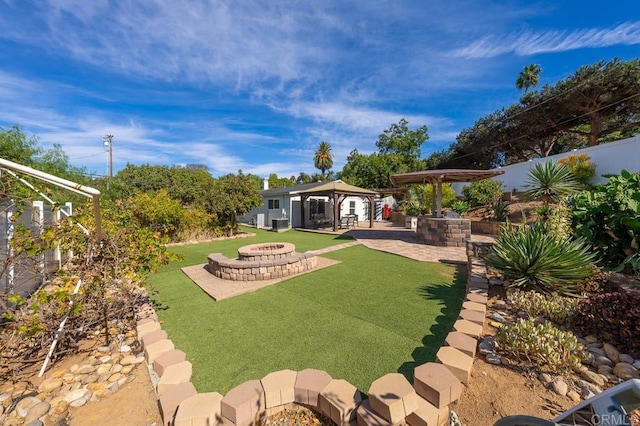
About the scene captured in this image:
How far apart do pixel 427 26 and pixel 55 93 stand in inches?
695

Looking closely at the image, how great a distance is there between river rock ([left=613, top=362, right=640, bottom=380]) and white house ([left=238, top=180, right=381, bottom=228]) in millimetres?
13533

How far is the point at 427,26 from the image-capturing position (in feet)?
32.2

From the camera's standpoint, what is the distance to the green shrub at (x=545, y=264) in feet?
13.3

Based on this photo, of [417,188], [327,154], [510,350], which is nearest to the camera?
[510,350]

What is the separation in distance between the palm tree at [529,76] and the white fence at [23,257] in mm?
36725

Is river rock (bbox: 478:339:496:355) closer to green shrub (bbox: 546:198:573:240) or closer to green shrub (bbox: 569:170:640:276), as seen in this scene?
green shrub (bbox: 546:198:573:240)

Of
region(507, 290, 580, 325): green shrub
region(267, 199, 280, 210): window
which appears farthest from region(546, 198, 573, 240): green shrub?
region(267, 199, 280, 210): window

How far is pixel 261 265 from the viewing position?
6.24 meters

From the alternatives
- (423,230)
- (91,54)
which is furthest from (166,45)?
(423,230)

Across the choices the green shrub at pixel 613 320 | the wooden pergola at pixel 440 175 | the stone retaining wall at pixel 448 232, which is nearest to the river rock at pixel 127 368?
the green shrub at pixel 613 320

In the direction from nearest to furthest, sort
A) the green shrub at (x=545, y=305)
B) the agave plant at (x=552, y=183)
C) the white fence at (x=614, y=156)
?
the green shrub at (x=545, y=305) → the agave plant at (x=552, y=183) → the white fence at (x=614, y=156)

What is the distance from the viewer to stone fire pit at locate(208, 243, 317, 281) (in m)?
6.26

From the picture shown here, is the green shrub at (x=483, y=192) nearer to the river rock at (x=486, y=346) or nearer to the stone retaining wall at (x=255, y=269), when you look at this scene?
the stone retaining wall at (x=255, y=269)

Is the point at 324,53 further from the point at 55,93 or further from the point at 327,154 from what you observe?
the point at 327,154
